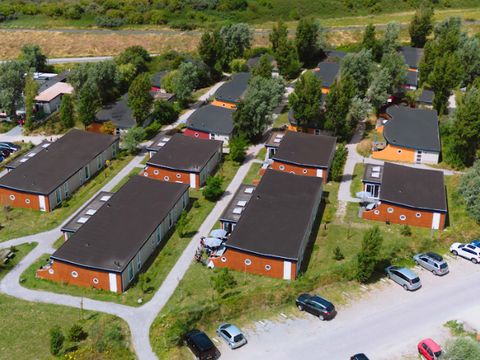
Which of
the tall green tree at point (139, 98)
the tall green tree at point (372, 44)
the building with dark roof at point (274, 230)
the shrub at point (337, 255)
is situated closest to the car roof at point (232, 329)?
the building with dark roof at point (274, 230)

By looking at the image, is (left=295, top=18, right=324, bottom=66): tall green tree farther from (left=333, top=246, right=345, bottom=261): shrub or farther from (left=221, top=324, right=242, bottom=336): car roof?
(left=221, top=324, right=242, bottom=336): car roof

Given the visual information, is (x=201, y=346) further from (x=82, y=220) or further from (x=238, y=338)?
(x=82, y=220)

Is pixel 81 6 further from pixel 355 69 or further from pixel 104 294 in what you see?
pixel 104 294

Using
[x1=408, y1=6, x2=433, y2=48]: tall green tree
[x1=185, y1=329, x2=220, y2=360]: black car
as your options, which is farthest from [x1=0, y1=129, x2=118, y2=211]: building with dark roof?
[x1=408, y1=6, x2=433, y2=48]: tall green tree

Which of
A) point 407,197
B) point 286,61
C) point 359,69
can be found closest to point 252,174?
point 407,197

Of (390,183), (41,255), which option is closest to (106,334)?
(41,255)
